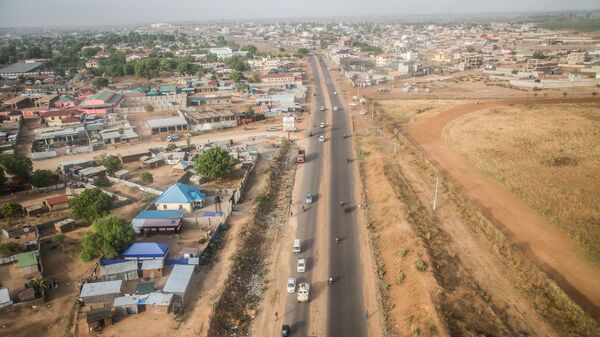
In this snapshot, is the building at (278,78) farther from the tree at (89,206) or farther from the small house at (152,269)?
the small house at (152,269)

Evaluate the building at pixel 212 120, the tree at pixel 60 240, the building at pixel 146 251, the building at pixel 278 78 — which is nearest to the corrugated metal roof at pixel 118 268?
the building at pixel 146 251

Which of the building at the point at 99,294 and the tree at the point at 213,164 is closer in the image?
the building at the point at 99,294

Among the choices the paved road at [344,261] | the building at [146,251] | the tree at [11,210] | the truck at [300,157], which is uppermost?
the truck at [300,157]

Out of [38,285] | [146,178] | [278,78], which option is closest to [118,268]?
[38,285]

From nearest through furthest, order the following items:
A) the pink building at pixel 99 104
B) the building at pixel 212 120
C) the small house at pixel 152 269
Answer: the small house at pixel 152 269 < the building at pixel 212 120 < the pink building at pixel 99 104

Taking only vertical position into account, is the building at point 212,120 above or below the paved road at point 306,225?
above

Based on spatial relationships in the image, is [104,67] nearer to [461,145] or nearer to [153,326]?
[461,145]

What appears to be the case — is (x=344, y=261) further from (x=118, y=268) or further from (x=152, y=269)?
(x=118, y=268)

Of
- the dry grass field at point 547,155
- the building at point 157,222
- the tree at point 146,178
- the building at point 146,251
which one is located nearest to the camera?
the building at point 146,251

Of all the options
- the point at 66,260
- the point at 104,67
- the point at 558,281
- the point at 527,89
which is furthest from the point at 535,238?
the point at 104,67
